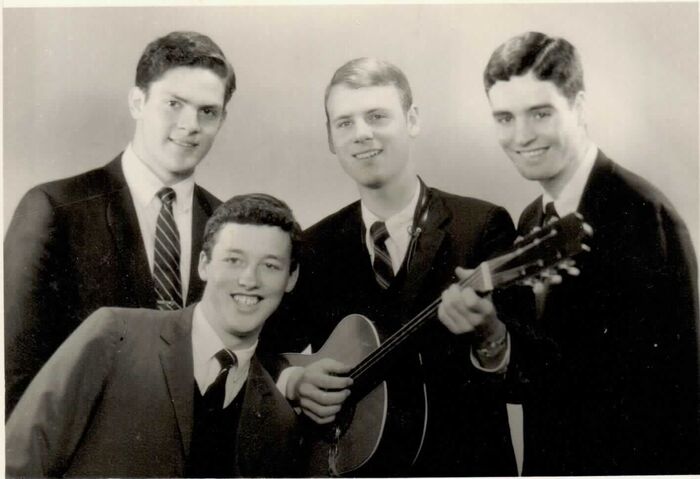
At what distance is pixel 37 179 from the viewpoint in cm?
280

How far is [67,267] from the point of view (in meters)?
2.74

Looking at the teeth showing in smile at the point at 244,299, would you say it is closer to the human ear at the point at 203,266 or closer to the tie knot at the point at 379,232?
the human ear at the point at 203,266

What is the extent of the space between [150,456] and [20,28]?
1430 mm

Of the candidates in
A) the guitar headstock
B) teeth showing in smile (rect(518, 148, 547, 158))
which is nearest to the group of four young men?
teeth showing in smile (rect(518, 148, 547, 158))

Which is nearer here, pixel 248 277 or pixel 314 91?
pixel 248 277

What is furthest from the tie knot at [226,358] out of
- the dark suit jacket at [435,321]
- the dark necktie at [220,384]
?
the dark suit jacket at [435,321]

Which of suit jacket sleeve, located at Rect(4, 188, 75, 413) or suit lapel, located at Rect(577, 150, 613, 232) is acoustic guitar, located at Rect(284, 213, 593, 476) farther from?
suit jacket sleeve, located at Rect(4, 188, 75, 413)

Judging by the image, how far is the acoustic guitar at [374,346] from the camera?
241 centimetres

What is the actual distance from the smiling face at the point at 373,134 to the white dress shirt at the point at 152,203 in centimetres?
51

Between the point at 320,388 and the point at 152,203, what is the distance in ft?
2.56

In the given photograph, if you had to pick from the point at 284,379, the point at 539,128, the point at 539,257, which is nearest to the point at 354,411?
the point at 284,379

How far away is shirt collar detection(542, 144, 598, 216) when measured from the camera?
8.98 ft

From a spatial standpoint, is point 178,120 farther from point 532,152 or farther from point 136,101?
point 532,152

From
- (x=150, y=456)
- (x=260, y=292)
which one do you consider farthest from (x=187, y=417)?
(x=260, y=292)
